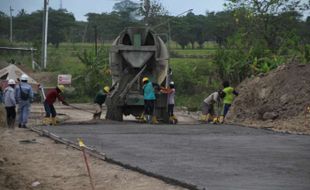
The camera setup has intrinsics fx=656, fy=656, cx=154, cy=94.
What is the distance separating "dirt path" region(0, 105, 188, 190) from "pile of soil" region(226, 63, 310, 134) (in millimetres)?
8362

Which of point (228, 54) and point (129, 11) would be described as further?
point (129, 11)

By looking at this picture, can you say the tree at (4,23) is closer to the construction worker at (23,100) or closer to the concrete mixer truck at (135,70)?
the construction worker at (23,100)

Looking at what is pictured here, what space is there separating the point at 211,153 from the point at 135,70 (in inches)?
432

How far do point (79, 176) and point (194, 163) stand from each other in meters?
2.16

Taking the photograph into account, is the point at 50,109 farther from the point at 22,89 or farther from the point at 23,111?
the point at 22,89

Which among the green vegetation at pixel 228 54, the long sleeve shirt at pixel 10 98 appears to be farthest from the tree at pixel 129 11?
the long sleeve shirt at pixel 10 98

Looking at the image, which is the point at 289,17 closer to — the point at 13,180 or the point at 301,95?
the point at 301,95

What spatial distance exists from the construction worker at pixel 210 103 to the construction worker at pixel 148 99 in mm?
2553

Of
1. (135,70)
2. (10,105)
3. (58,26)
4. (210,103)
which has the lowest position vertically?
(210,103)

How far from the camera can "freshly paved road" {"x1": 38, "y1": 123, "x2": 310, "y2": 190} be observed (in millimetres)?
10258

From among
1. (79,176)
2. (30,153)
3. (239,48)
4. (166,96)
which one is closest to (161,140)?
(30,153)

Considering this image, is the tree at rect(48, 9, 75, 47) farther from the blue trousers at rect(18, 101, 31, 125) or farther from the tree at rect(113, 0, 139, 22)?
the blue trousers at rect(18, 101, 31, 125)

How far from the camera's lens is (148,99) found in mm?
22375

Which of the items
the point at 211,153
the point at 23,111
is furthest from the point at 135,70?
the point at 211,153
